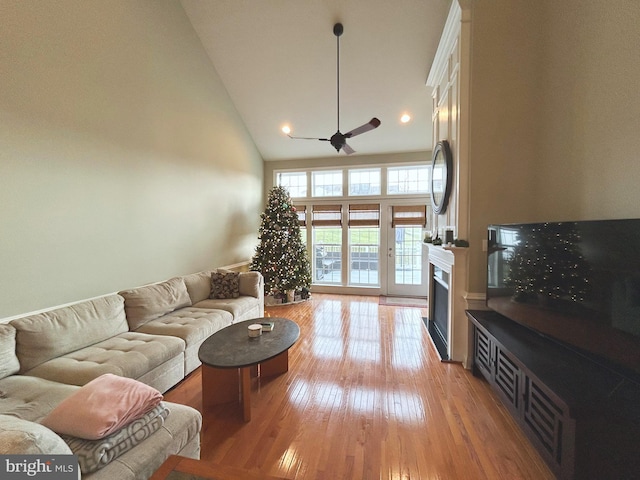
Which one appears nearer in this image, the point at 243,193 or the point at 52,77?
the point at 52,77

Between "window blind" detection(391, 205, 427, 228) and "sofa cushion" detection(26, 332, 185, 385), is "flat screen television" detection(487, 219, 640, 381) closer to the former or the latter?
"sofa cushion" detection(26, 332, 185, 385)

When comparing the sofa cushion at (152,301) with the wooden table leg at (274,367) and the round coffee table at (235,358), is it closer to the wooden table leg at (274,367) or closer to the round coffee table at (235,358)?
the round coffee table at (235,358)

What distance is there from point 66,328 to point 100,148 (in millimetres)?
1800

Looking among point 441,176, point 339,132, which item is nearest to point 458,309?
point 441,176

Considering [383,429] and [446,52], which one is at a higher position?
[446,52]

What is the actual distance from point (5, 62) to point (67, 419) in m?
2.70

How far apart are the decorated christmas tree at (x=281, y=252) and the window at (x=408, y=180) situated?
7.53 feet

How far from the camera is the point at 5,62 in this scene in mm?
2027

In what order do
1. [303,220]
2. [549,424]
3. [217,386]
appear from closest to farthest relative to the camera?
[549,424] → [217,386] → [303,220]

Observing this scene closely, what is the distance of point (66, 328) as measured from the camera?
2170 millimetres

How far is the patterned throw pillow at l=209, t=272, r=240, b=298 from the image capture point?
3803 millimetres

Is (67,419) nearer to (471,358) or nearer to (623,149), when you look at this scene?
(471,358)

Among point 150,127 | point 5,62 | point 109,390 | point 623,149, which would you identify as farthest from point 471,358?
point 5,62

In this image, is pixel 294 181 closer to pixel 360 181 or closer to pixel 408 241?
pixel 360 181
